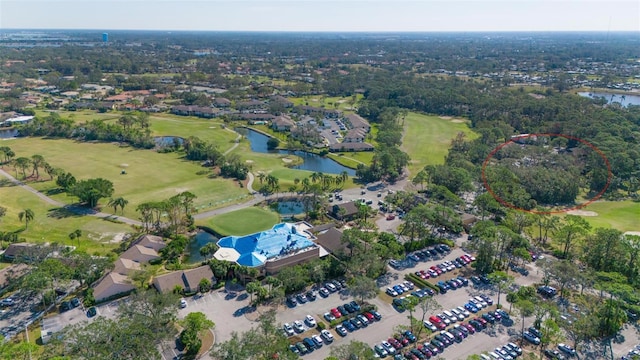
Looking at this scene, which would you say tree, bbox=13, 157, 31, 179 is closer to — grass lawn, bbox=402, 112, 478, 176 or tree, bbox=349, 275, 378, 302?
tree, bbox=349, 275, 378, 302

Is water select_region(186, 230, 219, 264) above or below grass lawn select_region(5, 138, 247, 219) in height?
below

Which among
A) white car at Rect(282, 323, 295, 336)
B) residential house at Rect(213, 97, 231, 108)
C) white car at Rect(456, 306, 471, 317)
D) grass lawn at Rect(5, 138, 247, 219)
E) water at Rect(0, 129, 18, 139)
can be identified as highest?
residential house at Rect(213, 97, 231, 108)

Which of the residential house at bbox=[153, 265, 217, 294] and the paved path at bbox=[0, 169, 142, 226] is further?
the paved path at bbox=[0, 169, 142, 226]

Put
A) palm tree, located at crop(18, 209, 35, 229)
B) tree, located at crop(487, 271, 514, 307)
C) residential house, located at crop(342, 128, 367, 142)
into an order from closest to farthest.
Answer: tree, located at crop(487, 271, 514, 307) → palm tree, located at crop(18, 209, 35, 229) → residential house, located at crop(342, 128, 367, 142)

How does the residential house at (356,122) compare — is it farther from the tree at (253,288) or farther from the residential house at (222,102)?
the tree at (253,288)

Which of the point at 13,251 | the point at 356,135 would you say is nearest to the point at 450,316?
the point at 13,251

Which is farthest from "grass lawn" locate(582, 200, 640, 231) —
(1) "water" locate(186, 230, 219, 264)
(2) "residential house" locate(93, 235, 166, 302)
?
(2) "residential house" locate(93, 235, 166, 302)

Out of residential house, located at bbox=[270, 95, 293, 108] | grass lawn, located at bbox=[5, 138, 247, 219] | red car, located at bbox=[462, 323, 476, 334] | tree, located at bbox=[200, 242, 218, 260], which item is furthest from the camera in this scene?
residential house, located at bbox=[270, 95, 293, 108]
